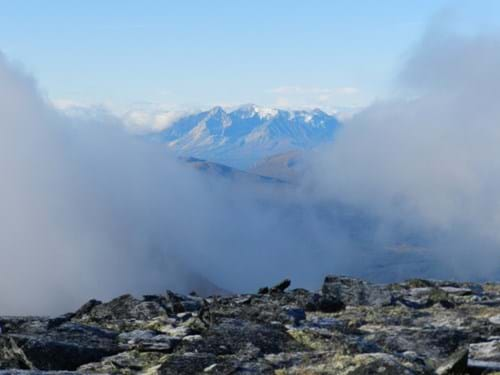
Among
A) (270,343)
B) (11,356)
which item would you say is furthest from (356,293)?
(11,356)

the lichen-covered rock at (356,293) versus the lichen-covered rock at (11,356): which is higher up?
the lichen-covered rock at (356,293)

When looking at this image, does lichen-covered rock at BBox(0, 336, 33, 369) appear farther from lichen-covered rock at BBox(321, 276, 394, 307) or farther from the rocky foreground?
lichen-covered rock at BBox(321, 276, 394, 307)

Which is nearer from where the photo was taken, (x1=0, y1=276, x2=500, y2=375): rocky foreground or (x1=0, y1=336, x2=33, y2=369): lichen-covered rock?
(x1=0, y1=276, x2=500, y2=375): rocky foreground

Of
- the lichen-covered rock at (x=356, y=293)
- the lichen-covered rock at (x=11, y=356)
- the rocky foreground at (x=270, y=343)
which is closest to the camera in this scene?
the rocky foreground at (x=270, y=343)

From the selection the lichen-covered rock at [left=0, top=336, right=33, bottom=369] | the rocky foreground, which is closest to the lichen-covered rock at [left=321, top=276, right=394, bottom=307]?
the rocky foreground

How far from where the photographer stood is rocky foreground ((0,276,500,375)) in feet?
73.0

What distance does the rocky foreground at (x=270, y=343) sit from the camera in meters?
22.3

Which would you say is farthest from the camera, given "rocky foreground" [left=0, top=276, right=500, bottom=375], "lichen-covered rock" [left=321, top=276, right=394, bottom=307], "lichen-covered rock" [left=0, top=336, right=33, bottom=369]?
"lichen-covered rock" [left=321, top=276, right=394, bottom=307]

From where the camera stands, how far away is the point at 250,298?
48.1 metres

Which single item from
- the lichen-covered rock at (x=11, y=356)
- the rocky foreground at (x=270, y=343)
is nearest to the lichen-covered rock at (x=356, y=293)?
the rocky foreground at (x=270, y=343)

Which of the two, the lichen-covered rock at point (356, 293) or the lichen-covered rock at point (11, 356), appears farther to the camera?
the lichen-covered rock at point (356, 293)

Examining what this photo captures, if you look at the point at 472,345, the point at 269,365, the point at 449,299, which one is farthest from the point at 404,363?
the point at 449,299

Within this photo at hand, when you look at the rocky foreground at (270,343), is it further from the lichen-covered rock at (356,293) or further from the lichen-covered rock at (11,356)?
the lichen-covered rock at (356,293)

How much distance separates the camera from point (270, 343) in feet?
88.2
